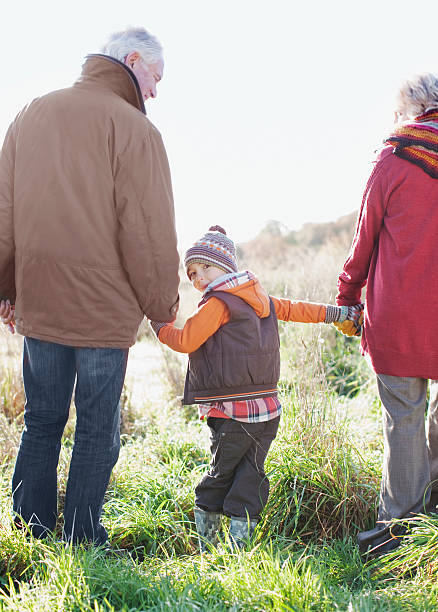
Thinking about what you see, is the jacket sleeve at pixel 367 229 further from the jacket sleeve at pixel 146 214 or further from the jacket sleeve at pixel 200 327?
the jacket sleeve at pixel 146 214

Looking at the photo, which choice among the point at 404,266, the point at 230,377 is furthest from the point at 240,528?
the point at 404,266

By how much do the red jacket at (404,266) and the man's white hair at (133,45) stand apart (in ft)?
3.64

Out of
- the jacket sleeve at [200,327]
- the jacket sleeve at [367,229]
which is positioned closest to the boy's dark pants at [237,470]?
the jacket sleeve at [200,327]

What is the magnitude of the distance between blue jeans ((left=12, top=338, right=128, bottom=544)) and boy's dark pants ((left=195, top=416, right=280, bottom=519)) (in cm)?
46

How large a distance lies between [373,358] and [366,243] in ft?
1.74

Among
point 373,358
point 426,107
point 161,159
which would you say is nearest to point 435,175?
point 426,107

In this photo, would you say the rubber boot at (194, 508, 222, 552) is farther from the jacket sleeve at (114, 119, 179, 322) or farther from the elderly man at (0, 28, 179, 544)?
the jacket sleeve at (114, 119, 179, 322)

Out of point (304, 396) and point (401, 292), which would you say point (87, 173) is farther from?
point (304, 396)

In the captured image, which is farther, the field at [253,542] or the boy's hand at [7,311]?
the boy's hand at [7,311]

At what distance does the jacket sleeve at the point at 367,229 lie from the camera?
2596mm

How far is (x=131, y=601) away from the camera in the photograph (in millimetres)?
2074

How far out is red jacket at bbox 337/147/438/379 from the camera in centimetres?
253

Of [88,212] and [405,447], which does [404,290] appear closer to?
[405,447]

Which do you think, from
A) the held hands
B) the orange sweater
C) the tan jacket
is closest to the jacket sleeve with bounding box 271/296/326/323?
the held hands
